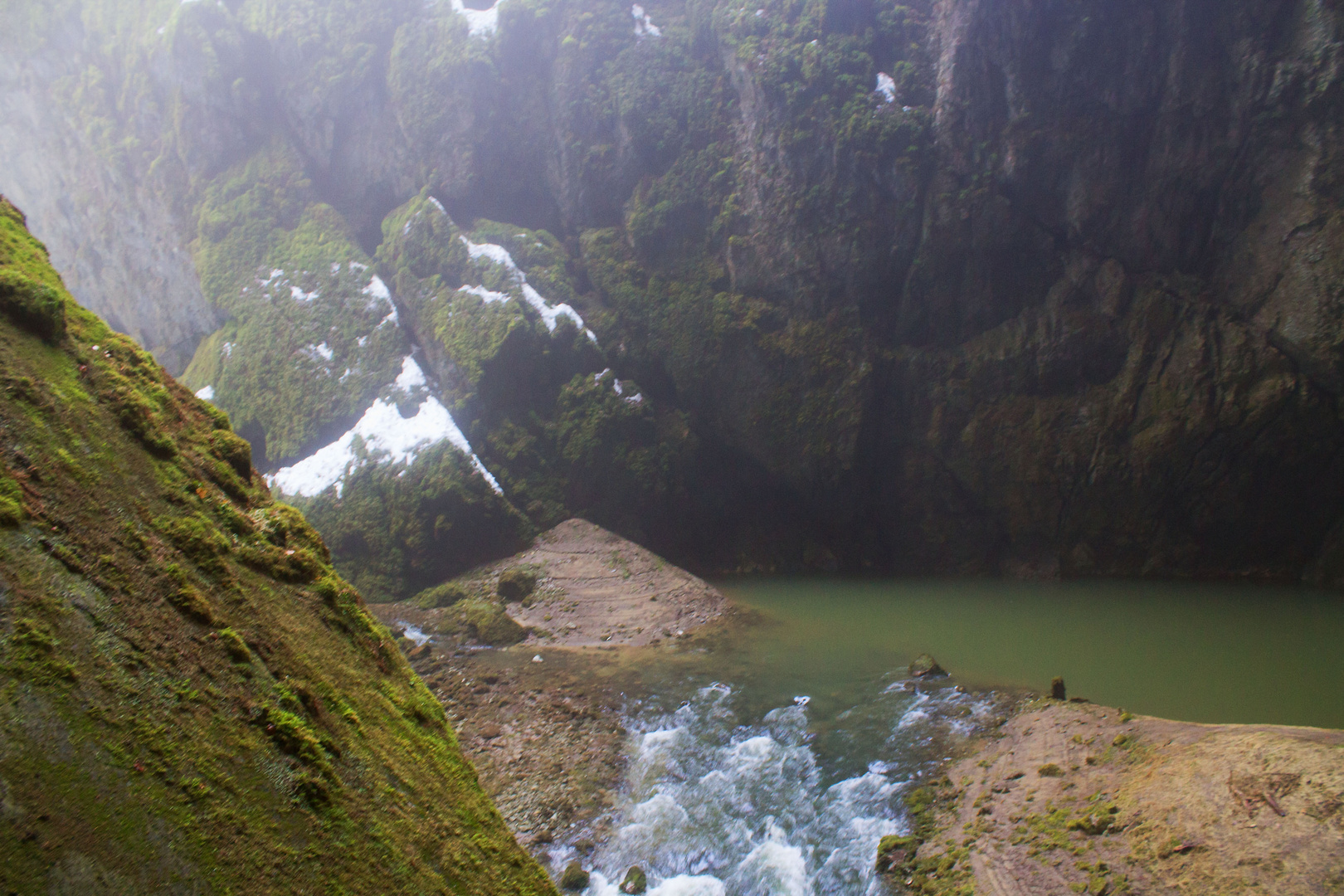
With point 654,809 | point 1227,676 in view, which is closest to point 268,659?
point 654,809

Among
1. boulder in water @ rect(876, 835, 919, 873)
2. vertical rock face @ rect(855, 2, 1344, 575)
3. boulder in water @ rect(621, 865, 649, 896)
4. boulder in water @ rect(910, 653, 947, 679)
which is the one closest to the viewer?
boulder in water @ rect(621, 865, 649, 896)

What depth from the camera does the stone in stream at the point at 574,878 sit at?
1300cm

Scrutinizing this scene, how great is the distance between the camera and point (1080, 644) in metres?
23.3

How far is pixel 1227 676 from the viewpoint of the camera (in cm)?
1998

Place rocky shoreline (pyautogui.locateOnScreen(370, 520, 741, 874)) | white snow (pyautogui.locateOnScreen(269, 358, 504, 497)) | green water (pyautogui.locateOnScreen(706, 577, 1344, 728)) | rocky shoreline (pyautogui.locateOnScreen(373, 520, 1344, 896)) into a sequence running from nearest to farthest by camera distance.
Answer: rocky shoreline (pyautogui.locateOnScreen(373, 520, 1344, 896)) < rocky shoreline (pyautogui.locateOnScreen(370, 520, 741, 874)) < green water (pyautogui.locateOnScreen(706, 577, 1344, 728)) < white snow (pyautogui.locateOnScreen(269, 358, 504, 497))

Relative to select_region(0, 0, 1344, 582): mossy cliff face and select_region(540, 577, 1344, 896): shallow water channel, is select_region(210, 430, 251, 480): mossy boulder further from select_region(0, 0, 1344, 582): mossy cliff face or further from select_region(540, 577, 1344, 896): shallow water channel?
select_region(0, 0, 1344, 582): mossy cliff face

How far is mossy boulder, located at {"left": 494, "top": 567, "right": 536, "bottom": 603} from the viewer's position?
94.9 feet

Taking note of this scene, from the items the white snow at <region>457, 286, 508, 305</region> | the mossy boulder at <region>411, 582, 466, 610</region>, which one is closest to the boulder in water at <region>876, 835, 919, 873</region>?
the mossy boulder at <region>411, 582, 466, 610</region>

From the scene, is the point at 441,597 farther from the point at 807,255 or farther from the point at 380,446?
the point at 807,255

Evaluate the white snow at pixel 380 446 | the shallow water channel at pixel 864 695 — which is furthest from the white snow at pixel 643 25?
the shallow water channel at pixel 864 695

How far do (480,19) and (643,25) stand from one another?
866 cm

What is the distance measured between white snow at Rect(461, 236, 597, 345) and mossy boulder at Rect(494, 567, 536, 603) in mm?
12468

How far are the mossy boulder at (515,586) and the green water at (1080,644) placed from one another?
807cm

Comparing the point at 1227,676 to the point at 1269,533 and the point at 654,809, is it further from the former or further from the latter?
the point at 654,809
